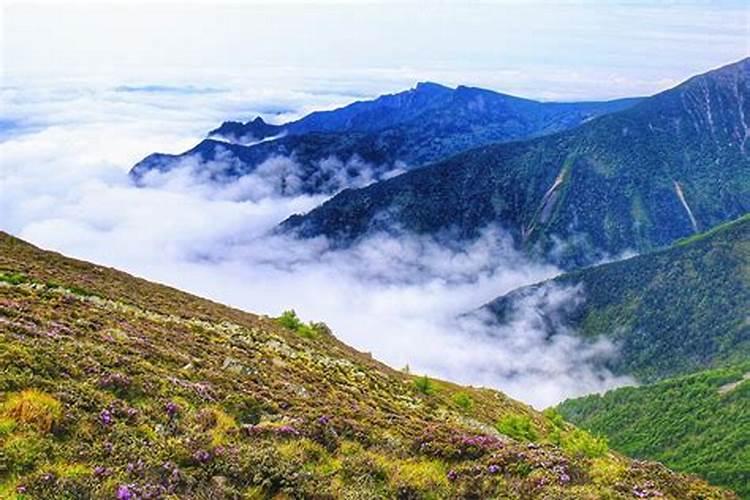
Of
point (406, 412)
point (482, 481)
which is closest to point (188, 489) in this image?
point (482, 481)

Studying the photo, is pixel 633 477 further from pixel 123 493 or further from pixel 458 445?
pixel 123 493

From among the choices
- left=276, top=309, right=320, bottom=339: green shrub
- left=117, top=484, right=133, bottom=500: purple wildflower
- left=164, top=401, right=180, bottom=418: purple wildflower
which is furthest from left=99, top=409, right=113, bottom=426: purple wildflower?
left=276, top=309, right=320, bottom=339: green shrub

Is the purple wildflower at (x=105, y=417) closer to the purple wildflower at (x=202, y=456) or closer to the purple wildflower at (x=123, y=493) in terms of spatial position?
the purple wildflower at (x=202, y=456)

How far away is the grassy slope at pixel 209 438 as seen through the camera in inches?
585

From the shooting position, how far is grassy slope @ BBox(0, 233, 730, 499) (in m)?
14.9

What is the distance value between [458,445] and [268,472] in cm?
676

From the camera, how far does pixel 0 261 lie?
144 feet

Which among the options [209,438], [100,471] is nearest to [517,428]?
[209,438]

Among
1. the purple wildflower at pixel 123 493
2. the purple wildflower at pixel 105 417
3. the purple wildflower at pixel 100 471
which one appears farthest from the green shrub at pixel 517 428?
the purple wildflower at pixel 123 493

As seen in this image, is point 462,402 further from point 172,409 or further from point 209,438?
point 209,438

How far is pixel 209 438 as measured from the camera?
56.5 ft

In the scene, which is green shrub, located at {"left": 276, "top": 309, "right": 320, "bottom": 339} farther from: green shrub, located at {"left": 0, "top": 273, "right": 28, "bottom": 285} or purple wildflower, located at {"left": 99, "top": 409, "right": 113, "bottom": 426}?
purple wildflower, located at {"left": 99, "top": 409, "right": 113, "bottom": 426}

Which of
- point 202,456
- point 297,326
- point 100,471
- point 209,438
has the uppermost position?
point 100,471

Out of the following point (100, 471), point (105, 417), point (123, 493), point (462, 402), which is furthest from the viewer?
point (462, 402)
